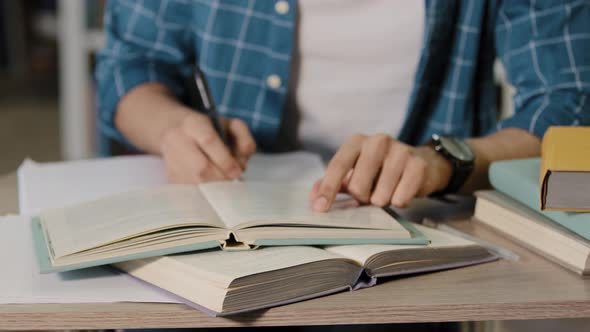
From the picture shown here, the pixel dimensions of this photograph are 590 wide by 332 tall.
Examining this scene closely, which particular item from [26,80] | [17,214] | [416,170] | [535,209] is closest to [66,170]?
[17,214]

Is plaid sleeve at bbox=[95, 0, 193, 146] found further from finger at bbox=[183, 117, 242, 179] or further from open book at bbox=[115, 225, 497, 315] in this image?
open book at bbox=[115, 225, 497, 315]

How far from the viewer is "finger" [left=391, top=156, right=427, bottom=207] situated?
845 millimetres

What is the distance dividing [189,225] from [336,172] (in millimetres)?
195

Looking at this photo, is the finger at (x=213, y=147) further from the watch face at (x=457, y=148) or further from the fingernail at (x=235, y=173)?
the watch face at (x=457, y=148)

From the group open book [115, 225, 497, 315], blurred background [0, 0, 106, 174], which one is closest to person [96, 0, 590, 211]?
open book [115, 225, 497, 315]

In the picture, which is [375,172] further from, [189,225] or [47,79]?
[47,79]

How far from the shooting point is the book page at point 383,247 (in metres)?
0.70

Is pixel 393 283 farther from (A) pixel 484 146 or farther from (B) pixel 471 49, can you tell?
(B) pixel 471 49

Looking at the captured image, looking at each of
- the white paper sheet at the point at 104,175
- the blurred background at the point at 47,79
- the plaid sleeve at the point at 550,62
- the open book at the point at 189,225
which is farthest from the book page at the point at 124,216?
the blurred background at the point at 47,79

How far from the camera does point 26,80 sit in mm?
5387

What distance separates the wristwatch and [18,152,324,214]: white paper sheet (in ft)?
0.54

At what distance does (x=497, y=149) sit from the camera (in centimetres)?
100

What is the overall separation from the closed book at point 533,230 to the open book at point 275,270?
0.10 m

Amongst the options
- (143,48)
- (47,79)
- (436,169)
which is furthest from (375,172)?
(47,79)
